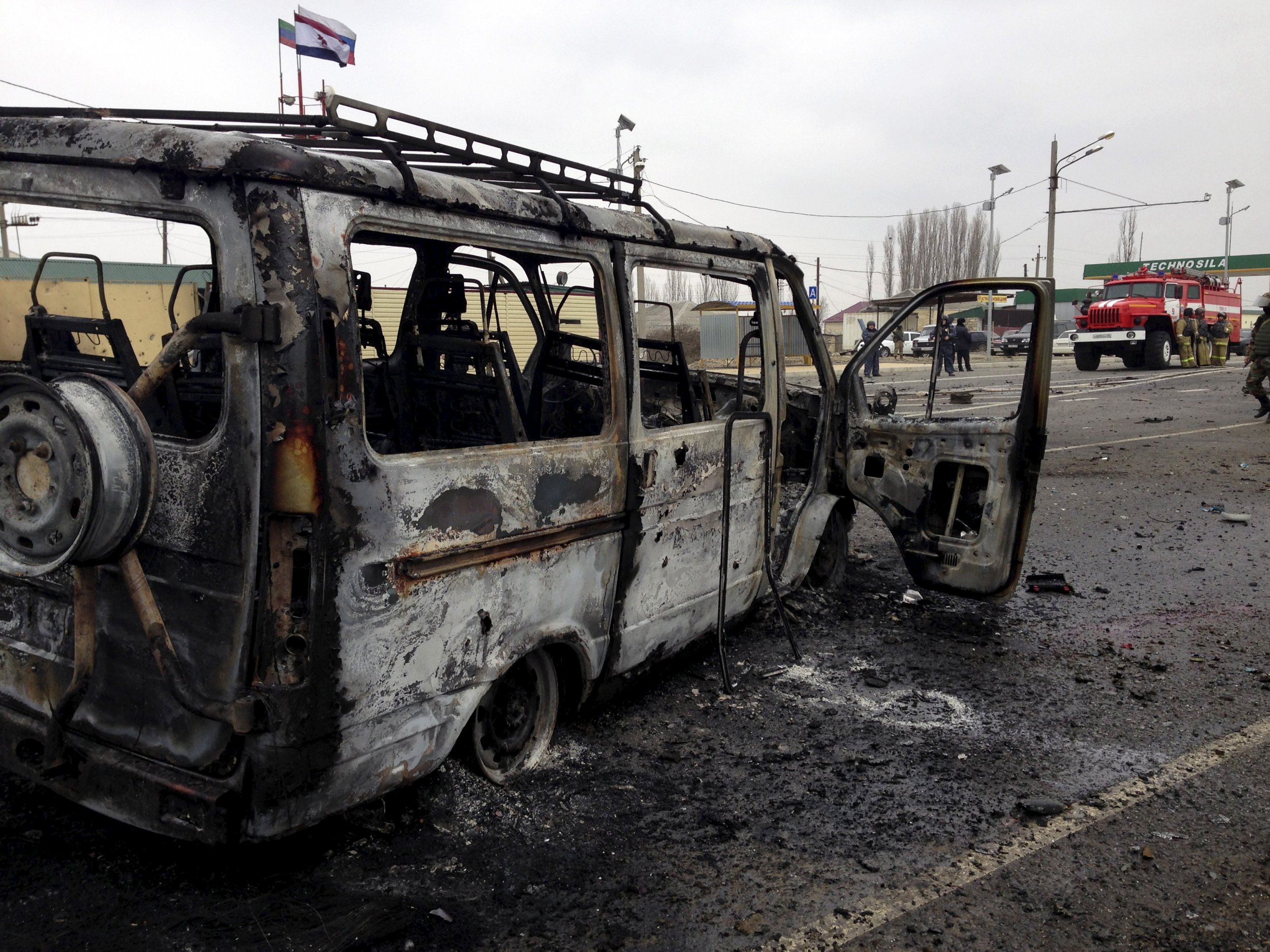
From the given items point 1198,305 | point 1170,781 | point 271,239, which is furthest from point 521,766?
point 1198,305

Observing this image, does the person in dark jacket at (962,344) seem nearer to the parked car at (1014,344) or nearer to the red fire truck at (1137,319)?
the red fire truck at (1137,319)

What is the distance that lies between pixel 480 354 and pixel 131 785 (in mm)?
1611

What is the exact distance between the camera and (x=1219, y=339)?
2595 centimetres

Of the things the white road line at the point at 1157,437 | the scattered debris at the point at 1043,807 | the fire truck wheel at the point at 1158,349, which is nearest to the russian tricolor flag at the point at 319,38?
the white road line at the point at 1157,437

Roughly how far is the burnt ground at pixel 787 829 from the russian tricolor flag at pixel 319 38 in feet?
52.9

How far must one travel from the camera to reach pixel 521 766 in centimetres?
317

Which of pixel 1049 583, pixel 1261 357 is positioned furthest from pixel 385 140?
pixel 1261 357

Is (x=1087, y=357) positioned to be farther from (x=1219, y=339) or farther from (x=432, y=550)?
(x=432, y=550)

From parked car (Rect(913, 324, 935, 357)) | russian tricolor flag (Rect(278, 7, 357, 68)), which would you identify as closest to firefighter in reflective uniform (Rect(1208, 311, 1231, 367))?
parked car (Rect(913, 324, 935, 357))

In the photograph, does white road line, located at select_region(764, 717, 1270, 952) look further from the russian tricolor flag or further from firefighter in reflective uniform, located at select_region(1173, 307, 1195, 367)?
firefighter in reflective uniform, located at select_region(1173, 307, 1195, 367)

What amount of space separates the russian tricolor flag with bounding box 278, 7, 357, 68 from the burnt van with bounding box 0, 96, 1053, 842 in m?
15.4

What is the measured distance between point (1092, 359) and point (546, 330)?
24949 millimetres

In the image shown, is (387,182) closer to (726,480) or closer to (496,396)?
(496,396)

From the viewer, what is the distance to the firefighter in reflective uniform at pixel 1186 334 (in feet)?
81.8
